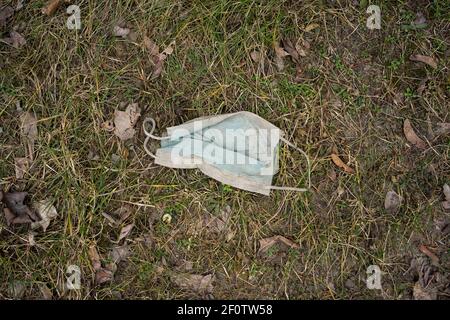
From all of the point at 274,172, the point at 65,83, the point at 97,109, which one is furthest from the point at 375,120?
the point at 65,83

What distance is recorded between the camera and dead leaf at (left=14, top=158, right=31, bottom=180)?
3.28 metres

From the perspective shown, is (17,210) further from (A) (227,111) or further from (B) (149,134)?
(A) (227,111)

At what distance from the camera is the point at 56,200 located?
10.7ft

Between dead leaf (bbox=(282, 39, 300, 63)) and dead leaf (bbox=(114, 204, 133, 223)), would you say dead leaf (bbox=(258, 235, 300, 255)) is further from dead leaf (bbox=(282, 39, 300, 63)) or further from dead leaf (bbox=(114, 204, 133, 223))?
dead leaf (bbox=(282, 39, 300, 63))

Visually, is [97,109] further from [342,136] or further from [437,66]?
[437,66]

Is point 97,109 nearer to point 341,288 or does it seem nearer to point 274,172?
point 274,172

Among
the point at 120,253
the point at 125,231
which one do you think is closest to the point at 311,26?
the point at 125,231

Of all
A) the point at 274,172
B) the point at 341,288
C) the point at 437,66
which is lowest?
the point at 341,288

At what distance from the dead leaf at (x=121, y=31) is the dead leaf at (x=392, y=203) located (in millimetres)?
2059

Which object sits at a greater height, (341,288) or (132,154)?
(132,154)

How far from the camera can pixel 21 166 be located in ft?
10.8

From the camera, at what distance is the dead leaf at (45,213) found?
10.6 feet

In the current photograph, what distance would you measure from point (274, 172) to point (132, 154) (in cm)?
95

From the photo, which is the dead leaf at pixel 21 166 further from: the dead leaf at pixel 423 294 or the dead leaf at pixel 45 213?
the dead leaf at pixel 423 294
